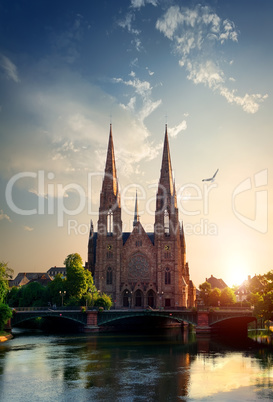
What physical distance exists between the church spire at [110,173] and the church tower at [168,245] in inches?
447

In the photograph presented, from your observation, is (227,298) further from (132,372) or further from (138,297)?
(132,372)

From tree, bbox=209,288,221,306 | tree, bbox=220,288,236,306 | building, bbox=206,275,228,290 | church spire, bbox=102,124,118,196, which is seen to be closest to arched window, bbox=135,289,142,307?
church spire, bbox=102,124,118,196

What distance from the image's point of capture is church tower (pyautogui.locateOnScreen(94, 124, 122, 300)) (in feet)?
353

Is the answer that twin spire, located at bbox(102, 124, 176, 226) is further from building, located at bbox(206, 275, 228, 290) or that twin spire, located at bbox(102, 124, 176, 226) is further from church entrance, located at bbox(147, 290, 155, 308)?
building, located at bbox(206, 275, 228, 290)

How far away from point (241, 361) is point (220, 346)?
1517 centimetres

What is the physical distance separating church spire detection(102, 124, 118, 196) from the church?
9.9 inches

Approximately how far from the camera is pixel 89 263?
117000 mm

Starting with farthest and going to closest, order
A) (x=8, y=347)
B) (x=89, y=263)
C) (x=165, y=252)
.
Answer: (x=89, y=263), (x=165, y=252), (x=8, y=347)

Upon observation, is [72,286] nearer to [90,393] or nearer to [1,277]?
[1,277]

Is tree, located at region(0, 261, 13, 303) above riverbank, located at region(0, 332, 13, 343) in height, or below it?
above

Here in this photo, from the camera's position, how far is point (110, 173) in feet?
379

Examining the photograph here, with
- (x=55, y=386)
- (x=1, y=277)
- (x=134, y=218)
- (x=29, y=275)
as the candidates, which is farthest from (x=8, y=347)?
(x=29, y=275)

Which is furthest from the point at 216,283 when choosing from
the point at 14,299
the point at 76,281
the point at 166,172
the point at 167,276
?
the point at 76,281

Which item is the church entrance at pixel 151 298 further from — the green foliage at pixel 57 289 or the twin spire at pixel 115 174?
the twin spire at pixel 115 174
